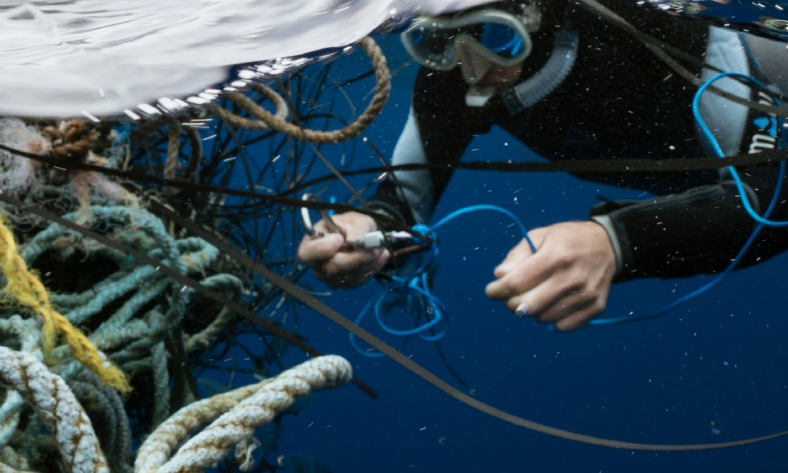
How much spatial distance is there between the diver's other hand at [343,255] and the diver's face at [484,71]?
23 cm

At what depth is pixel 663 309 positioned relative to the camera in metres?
0.82

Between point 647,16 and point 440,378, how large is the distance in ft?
1.75

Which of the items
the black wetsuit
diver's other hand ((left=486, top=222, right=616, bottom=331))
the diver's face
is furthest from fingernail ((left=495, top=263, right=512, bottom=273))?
the diver's face

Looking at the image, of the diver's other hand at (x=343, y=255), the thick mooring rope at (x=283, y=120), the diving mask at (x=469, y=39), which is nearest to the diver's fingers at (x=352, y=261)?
the diver's other hand at (x=343, y=255)

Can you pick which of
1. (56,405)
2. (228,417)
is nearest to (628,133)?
(228,417)

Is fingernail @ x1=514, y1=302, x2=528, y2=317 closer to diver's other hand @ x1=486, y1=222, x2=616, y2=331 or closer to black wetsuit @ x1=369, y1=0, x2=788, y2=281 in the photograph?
diver's other hand @ x1=486, y1=222, x2=616, y2=331

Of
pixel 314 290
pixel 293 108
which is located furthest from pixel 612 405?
pixel 293 108

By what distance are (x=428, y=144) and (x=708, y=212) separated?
14.0 inches

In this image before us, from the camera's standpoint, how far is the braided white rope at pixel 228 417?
0.56 m

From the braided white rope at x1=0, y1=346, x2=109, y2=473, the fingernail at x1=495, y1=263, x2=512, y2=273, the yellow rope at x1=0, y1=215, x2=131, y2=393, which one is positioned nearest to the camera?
the braided white rope at x1=0, y1=346, x2=109, y2=473

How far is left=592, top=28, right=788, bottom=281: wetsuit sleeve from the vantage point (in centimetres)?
77

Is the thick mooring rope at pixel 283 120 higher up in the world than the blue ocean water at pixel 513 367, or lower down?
higher up

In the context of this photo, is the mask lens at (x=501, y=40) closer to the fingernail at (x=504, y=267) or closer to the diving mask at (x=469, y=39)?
the diving mask at (x=469, y=39)

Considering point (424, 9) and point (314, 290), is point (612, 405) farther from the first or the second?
point (424, 9)
